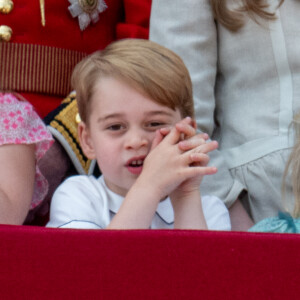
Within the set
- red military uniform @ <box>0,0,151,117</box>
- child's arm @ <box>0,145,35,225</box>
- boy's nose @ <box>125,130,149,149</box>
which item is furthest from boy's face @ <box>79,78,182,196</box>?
red military uniform @ <box>0,0,151,117</box>

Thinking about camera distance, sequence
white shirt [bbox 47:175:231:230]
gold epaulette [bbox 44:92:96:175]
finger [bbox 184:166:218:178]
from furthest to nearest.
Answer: gold epaulette [bbox 44:92:96:175], white shirt [bbox 47:175:231:230], finger [bbox 184:166:218:178]

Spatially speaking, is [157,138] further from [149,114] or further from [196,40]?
[196,40]

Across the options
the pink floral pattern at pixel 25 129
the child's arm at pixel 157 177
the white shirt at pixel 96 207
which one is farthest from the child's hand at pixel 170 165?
the pink floral pattern at pixel 25 129

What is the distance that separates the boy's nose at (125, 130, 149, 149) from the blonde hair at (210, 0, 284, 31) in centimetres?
35

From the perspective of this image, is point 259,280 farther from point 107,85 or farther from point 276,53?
point 276,53

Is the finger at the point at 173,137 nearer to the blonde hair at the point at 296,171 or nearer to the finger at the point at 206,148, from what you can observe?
the finger at the point at 206,148

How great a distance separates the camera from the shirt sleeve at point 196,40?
1.15 metres

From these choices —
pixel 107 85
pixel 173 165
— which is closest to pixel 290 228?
pixel 173 165

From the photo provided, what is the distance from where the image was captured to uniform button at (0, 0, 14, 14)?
1.17m

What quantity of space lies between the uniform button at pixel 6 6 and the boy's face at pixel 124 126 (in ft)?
1.04

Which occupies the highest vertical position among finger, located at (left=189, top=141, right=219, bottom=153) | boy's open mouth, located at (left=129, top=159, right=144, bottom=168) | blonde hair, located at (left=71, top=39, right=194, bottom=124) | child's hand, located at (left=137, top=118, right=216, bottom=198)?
blonde hair, located at (left=71, top=39, right=194, bottom=124)

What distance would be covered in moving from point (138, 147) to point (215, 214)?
0.60 feet

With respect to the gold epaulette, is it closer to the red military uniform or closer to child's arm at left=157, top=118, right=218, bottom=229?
the red military uniform

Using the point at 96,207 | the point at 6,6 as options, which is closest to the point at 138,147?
the point at 96,207
